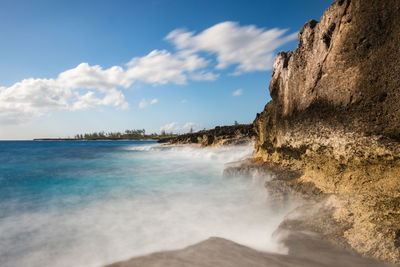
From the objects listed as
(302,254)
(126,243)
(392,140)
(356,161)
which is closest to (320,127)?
(356,161)

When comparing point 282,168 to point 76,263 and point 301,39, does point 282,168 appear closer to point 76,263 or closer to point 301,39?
point 301,39

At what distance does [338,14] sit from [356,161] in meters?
2.94

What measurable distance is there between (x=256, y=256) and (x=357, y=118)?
292 centimetres

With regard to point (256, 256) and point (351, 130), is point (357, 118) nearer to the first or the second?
point (351, 130)

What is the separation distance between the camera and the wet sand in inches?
107

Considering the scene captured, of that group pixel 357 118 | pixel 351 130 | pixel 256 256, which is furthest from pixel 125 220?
pixel 357 118

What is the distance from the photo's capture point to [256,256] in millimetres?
3131

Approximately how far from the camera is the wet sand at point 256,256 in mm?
2707

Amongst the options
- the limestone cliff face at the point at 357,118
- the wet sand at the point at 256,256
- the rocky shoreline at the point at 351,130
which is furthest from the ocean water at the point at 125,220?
the limestone cliff face at the point at 357,118

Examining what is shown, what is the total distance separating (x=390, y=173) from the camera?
3.29m

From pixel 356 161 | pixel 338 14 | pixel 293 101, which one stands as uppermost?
pixel 338 14

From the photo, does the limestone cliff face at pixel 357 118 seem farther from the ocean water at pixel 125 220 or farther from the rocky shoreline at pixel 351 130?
the ocean water at pixel 125 220

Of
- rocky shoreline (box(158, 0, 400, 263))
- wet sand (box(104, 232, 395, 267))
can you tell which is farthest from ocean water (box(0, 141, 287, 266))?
rocky shoreline (box(158, 0, 400, 263))

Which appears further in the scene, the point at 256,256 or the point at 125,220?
the point at 125,220
